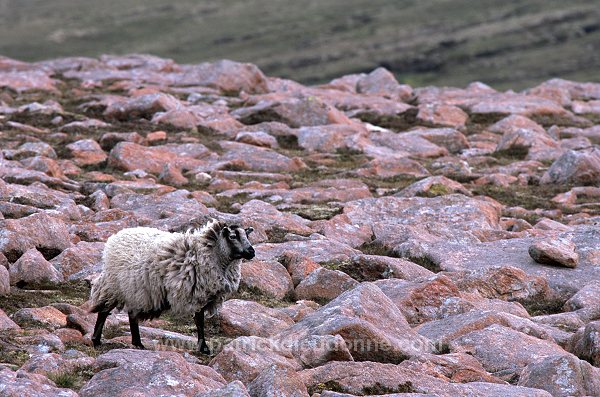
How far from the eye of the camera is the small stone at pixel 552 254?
20.7 meters

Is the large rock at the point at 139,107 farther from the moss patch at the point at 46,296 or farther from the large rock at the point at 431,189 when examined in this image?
the moss patch at the point at 46,296

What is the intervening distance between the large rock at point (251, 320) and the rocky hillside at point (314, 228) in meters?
0.04

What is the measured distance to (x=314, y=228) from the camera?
912 inches

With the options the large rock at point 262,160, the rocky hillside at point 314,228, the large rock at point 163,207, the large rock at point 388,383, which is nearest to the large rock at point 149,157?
the rocky hillside at point 314,228

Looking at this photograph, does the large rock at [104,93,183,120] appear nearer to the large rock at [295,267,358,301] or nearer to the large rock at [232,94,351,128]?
the large rock at [232,94,351,128]

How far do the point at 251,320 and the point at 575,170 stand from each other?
18470 millimetres

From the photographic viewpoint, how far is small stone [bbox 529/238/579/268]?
68.0 ft

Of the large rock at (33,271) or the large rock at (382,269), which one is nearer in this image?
the large rock at (33,271)

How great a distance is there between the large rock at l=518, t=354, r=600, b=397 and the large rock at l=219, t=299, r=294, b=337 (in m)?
4.16

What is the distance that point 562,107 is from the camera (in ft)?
152

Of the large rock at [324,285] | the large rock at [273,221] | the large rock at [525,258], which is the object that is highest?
the large rock at [324,285]

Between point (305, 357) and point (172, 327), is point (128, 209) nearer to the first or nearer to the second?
point (172, 327)

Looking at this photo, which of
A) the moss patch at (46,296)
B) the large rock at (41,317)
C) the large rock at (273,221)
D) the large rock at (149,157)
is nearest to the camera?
the large rock at (41,317)

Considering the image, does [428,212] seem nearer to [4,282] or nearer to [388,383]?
[4,282]
